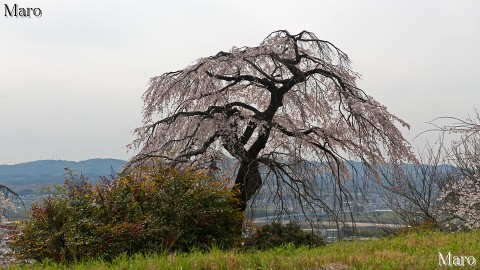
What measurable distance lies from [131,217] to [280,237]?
3.48 metres

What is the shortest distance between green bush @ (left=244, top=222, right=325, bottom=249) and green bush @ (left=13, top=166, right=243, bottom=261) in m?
0.50

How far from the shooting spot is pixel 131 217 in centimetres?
991

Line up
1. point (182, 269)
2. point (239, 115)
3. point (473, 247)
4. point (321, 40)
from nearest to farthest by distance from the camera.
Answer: point (182, 269) < point (473, 247) < point (239, 115) < point (321, 40)

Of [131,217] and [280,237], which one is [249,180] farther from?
[131,217]

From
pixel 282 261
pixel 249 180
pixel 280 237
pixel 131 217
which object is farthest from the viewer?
pixel 249 180

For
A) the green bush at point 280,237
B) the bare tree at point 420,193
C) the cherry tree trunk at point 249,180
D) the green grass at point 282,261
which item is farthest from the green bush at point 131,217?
the bare tree at point 420,193

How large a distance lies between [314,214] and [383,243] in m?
4.12

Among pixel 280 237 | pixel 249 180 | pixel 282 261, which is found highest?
pixel 249 180

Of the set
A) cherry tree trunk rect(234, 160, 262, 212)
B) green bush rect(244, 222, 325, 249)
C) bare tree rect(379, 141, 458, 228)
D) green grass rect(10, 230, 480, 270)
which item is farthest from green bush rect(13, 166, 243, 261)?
bare tree rect(379, 141, 458, 228)

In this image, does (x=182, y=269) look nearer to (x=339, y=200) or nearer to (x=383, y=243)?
A: (x=383, y=243)

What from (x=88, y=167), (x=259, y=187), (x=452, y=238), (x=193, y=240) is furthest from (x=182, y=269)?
(x=88, y=167)

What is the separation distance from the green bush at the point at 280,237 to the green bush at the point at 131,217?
500mm

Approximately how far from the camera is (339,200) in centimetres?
1416

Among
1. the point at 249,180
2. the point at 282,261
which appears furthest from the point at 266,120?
the point at 282,261
